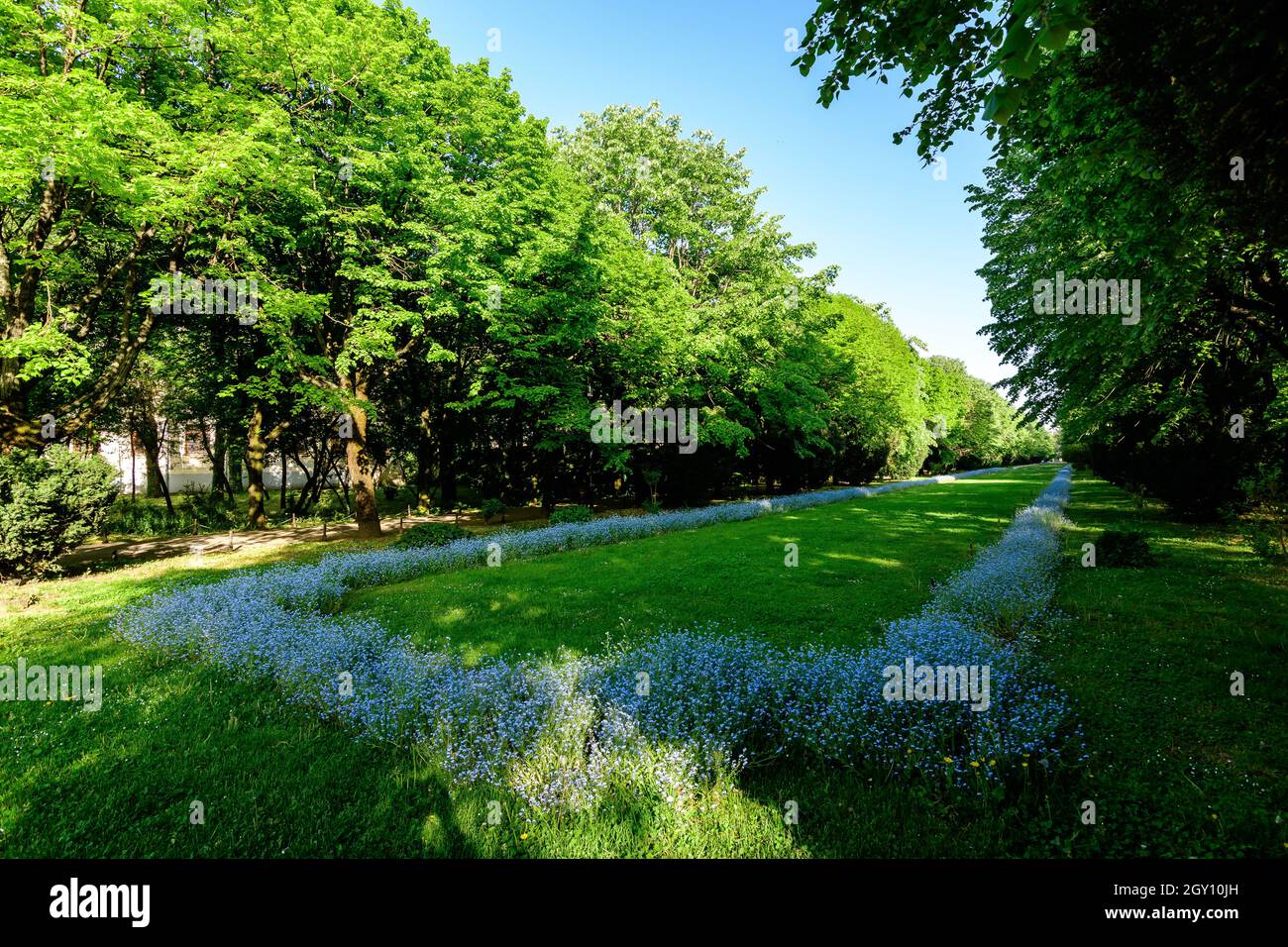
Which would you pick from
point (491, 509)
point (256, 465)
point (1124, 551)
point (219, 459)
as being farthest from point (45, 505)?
point (1124, 551)

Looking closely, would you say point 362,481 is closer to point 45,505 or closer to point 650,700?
point 45,505

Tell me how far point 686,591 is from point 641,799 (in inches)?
250

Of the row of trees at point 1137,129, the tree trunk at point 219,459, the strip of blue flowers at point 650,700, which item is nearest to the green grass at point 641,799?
the strip of blue flowers at point 650,700

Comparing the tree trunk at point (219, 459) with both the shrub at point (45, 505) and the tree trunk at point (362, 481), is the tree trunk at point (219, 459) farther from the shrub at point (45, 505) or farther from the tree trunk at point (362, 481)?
the shrub at point (45, 505)

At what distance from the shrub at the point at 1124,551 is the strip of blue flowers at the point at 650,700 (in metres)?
5.28

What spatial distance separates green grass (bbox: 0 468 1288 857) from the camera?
11.0 feet

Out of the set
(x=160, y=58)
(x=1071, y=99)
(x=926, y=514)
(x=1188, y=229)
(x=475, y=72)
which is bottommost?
(x=926, y=514)

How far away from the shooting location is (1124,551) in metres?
10.9

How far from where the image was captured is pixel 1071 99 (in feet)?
16.8

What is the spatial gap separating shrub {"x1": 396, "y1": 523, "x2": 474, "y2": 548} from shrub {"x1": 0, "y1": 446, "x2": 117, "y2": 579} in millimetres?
6637
